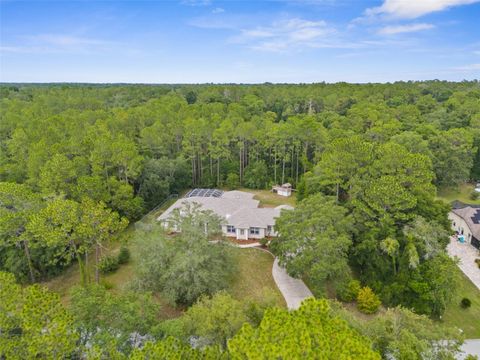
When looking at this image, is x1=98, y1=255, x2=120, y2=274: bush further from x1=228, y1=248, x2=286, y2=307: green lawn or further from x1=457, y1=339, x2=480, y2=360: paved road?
x1=457, y1=339, x2=480, y2=360: paved road

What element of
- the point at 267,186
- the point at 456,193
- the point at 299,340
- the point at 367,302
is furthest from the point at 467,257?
the point at 299,340

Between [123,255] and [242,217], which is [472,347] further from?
[123,255]

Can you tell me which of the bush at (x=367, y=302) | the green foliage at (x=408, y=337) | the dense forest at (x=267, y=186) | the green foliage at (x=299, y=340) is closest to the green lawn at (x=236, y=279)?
the dense forest at (x=267, y=186)

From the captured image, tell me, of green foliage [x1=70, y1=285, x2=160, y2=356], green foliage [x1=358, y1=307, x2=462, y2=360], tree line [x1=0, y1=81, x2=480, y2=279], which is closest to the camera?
green foliage [x1=358, y1=307, x2=462, y2=360]

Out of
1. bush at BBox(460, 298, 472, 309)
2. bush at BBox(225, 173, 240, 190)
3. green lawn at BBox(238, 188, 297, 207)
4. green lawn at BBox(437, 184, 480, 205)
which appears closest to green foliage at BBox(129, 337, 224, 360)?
bush at BBox(460, 298, 472, 309)

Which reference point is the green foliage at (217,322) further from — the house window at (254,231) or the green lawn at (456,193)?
the green lawn at (456,193)

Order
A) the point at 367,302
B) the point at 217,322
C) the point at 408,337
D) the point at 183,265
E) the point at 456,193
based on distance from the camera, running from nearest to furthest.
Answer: the point at 408,337 < the point at 217,322 < the point at 183,265 < the point at 367,302 < the point at 456,193

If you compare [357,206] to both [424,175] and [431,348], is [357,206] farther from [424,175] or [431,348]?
[431,348]
